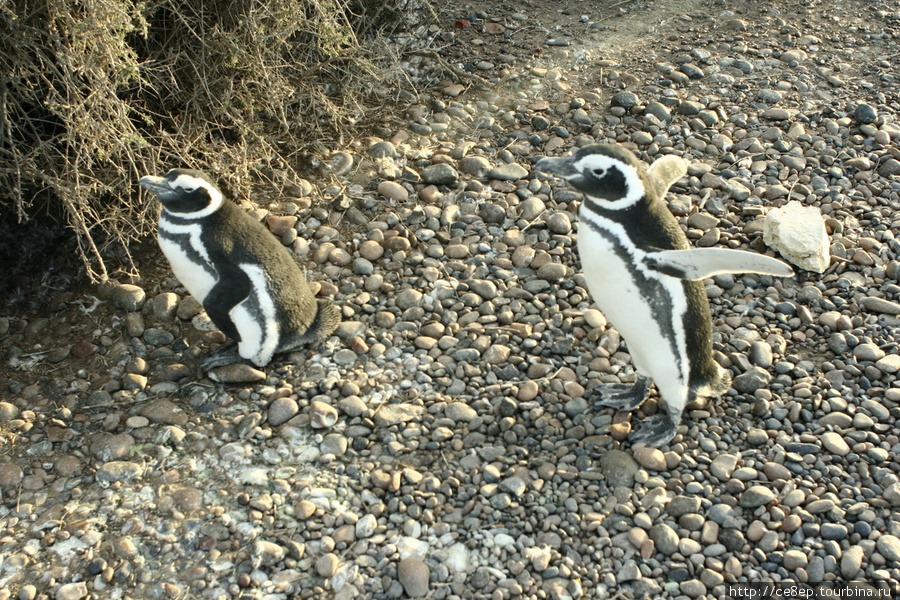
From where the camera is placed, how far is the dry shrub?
10.9ft

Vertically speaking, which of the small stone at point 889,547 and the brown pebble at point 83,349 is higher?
the brown pebble at point 83,349

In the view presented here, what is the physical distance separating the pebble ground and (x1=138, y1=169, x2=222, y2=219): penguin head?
68cm

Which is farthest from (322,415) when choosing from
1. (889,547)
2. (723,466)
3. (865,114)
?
(865,114)

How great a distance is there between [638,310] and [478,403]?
2.54 feet

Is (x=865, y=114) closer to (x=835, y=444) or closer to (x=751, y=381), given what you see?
(x=751, y=381)

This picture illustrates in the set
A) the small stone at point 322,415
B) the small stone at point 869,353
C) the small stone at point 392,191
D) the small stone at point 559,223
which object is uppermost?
the small stone at point 392,191

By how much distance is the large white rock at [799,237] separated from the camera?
3896 millimetres

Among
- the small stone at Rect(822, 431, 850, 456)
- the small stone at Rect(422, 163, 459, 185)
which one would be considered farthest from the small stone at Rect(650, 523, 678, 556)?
the small stone at Rect(422, 163, 459, 185)

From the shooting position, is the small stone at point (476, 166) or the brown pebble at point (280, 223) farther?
the small stone at point (476, 166)

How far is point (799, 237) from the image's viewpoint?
3918 millimetres

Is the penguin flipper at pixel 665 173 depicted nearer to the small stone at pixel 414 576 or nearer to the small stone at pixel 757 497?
the small stone at pixel 757 497

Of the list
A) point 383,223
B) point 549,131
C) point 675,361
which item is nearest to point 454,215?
point 383,223

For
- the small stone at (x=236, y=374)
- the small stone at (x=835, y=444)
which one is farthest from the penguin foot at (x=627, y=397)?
the small stone at (x=236, y=374)

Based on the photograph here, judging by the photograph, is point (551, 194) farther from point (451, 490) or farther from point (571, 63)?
point (451, 490)
